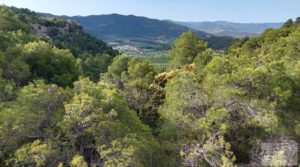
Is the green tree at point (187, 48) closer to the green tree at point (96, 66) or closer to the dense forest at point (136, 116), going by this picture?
the green tree at point (96, 66)

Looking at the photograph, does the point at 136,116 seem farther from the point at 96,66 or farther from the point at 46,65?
the point at 96,66

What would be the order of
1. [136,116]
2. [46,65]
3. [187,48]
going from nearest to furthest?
1. [136,116]
2. [46,65]
3. [187,48]

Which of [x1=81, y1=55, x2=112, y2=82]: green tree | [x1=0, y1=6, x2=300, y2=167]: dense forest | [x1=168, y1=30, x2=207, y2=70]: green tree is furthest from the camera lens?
[x1=81, y1=55, x2=112, y2=82]: green tree

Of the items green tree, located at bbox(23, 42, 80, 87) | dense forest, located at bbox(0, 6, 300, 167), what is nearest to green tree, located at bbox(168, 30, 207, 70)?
dense forest, located at bbox(0, 6, 300, 167)

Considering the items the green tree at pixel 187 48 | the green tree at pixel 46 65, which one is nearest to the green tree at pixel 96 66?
the green tree at pixel 187 48

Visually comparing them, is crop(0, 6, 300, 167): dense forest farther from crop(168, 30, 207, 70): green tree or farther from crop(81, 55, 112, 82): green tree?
crop(81, 55, 112, 82): green tree

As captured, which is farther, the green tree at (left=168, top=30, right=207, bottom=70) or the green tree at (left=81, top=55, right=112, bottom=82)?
the green tree at (left=81, top=55, right=112, bottom=82)

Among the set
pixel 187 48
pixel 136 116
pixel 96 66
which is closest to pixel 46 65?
pixel 136 116

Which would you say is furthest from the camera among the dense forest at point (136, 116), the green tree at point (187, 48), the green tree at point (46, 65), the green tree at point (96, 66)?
the green tree at point (96, 66)

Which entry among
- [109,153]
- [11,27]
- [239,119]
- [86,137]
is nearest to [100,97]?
[86,137]

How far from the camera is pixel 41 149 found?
16.1m

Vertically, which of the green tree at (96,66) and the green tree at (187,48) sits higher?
the green tree at (187,48)

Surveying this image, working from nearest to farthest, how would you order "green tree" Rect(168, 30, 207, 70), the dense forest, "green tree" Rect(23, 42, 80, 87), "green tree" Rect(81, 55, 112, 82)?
1. the dense forest
2. "green tree" Rect(23, 42, 80, 87)
3. "green tree" Rect(168, 30, 207, 70)
4. "green tree" Rect(81, 55, 112, 82)

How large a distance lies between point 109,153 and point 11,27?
1094 inches
